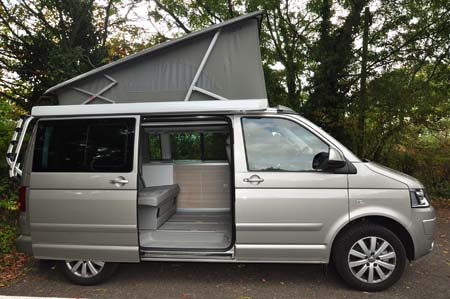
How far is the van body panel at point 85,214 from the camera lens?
3.56 metres

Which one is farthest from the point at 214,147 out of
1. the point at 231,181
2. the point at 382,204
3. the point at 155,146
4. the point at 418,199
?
the point at 418,199

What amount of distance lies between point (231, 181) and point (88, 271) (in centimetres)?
199

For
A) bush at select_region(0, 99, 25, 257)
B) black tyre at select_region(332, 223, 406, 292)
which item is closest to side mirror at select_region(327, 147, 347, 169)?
black tyre at select_region(332, 223, 406, 292)

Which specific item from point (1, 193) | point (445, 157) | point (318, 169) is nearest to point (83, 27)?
point (1, 193)

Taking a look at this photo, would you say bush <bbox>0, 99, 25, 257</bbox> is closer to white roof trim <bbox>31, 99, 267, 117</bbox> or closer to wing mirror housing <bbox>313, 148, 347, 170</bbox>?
white roof trim <bbox>31, 99, 267, 117</bbox>

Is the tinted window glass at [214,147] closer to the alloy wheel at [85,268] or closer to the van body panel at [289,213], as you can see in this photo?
the van body panel at [289,213]

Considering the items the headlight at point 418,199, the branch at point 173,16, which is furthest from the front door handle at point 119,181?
the branch at point 173,16

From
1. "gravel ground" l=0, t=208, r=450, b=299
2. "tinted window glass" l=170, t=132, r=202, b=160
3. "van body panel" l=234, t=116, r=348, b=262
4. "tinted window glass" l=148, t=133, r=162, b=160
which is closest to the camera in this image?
"van body panel" l=234, t=116, r=348, b=262

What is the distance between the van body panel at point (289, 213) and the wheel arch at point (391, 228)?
5.9 inches

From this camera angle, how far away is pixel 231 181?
3.63 meters

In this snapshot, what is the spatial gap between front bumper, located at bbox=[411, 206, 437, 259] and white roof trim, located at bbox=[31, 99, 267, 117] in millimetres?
1957

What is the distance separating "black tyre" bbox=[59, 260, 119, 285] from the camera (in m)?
3.75

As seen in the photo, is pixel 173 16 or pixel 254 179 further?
pixel 173 16

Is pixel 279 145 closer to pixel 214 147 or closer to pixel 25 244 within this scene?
pixel 214 147
